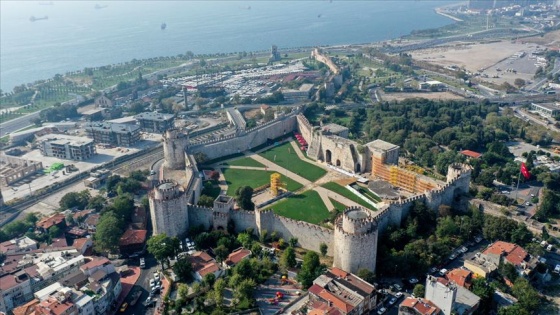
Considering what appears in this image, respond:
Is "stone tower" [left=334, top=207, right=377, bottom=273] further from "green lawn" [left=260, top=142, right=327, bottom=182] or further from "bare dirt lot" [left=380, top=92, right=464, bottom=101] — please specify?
"bare dirt lot" [left=380, top=92, right=464, bottom=101]

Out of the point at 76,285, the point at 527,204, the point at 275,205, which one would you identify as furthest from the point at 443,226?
the point at 76,285

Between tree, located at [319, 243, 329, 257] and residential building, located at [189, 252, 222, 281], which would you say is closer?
residential building, located at [189, 252, 222, 281]

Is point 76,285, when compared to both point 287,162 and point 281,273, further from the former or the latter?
point 287,162

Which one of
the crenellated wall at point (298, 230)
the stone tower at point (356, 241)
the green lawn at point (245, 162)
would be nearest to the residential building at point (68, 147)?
the green lawn at point (245, 162)

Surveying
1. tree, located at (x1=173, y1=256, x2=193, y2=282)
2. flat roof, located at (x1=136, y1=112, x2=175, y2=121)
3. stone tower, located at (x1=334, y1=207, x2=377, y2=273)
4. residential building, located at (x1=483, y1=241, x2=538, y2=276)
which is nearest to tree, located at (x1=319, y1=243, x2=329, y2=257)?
stone tower, located at (x1=334, y1=207, x2=377, y2=273)

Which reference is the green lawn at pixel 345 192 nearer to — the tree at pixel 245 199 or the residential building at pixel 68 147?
the tree at pixel 245 199

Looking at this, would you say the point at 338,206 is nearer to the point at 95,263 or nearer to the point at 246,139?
the point at 246,139

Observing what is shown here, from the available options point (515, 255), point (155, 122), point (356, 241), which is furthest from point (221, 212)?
point (155, 122)
